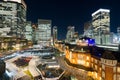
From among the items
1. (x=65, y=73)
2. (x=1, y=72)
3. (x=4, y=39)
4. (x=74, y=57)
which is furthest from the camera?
(x=4, y=39)

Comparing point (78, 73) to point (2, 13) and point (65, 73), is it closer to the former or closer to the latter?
point (65, 73)

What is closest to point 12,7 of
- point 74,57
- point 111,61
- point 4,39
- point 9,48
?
point 4,39

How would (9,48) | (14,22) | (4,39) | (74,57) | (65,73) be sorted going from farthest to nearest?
(14,22), (4,39), (9,48), (74,57), (65,73)

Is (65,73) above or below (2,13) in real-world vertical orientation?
below

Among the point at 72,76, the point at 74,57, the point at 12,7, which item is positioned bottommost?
the point at 72,76

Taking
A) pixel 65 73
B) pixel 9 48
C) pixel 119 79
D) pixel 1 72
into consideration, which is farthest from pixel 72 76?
pixel 9 48

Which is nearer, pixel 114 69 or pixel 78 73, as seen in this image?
pixel 114 69

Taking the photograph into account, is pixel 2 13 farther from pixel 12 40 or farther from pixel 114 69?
pixel 114 69

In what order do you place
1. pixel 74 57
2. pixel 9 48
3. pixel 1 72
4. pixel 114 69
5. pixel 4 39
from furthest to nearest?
1. pixel 4 39
2. pixel 9 48
3. pixel 74 57
4. pixel 1 72
5. pixel 114 69

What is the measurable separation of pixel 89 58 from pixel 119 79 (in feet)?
65.4

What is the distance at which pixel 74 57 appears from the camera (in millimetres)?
60594

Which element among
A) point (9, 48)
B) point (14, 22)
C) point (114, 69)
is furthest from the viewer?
point (14, 22)

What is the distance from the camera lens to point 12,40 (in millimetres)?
158125

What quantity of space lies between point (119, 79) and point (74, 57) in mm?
26975
